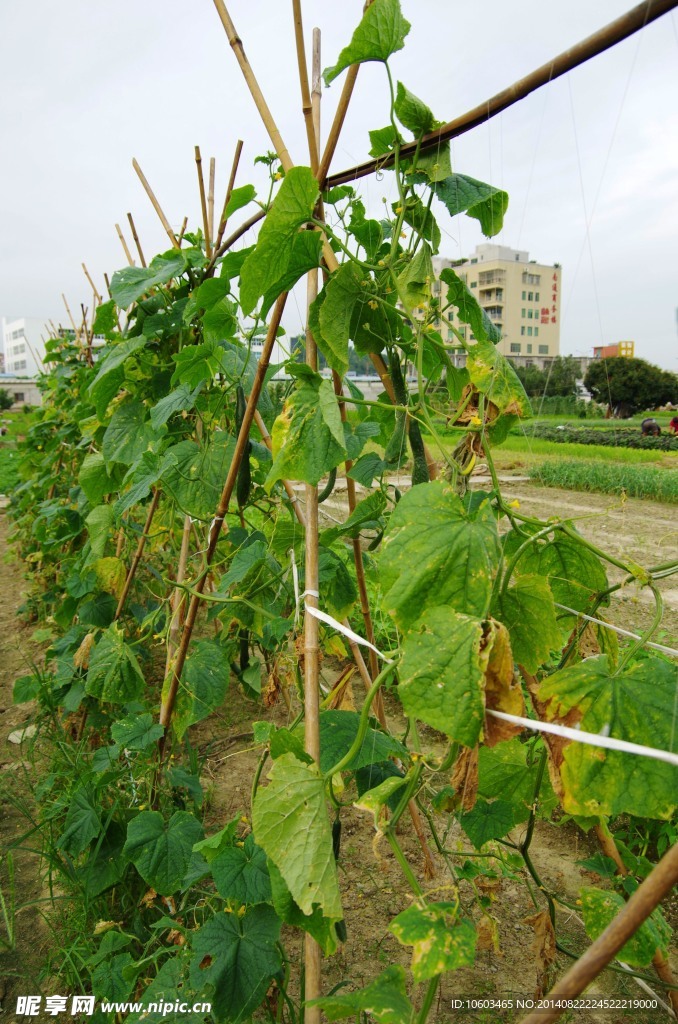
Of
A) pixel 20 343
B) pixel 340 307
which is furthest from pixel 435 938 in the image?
pixel 20 343

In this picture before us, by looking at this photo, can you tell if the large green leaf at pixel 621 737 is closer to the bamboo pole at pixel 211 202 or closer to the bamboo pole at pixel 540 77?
the bamboo pole at pixel 540 77

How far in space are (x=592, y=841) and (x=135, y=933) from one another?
4.48 feet

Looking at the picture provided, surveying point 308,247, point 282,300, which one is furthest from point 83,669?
point 308,247

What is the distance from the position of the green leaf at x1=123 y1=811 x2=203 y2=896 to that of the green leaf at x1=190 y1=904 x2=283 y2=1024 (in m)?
0.23

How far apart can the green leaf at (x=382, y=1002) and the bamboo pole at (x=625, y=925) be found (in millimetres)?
258

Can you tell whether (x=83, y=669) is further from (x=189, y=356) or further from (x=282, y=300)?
(x=282, y=300)

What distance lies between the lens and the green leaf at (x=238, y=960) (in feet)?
3.60

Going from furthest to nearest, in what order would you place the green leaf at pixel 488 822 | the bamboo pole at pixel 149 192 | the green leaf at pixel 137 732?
the bamboo pole at pixel 149 192 < the green leaf at pixel 137 732 < the green leaf at pixel 488 822

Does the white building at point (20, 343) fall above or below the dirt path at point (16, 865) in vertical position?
above

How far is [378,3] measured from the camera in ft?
2.98

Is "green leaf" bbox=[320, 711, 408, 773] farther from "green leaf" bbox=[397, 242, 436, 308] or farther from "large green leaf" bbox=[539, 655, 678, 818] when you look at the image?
"green leaf" bbox=[397, 242, 436, 308]

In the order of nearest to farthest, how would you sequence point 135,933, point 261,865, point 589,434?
point 261,865, point 135,933, point 589,434

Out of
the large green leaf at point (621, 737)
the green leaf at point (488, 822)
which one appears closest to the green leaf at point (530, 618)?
the large green leaf at point (621, 737)

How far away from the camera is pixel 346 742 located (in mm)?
1049
